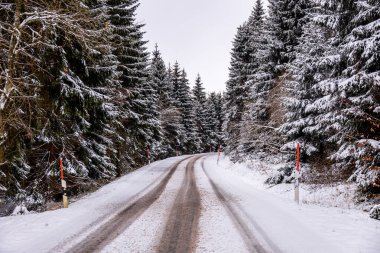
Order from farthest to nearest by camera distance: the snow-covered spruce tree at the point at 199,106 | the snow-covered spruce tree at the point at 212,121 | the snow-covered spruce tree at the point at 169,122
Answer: the snow-covered spruce tree at the point at 212,121 < the snow-covered spruce tree at the point at 199,106 < the snow-covered spruce tree at the point at 169,122

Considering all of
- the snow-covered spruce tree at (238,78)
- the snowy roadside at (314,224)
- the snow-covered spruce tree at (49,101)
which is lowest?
the snowy roadside at (314,224)

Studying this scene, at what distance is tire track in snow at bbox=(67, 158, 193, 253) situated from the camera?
5.19 meters

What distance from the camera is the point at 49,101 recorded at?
9.42m

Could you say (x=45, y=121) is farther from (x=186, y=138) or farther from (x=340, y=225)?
(x=186, y=138)

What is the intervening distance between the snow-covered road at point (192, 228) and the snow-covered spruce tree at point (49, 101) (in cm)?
238

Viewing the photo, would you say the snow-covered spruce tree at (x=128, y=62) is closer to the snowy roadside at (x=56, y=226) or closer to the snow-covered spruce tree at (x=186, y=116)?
the snowy roadside at (x=56, y=226)

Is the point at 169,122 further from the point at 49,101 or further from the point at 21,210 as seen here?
the point at 49,101

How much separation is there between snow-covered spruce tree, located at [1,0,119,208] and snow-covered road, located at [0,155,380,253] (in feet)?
7.82

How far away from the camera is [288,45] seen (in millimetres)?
18391

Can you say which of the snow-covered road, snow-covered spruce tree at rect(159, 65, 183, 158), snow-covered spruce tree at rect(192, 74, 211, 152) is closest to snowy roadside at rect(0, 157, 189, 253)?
the snow-covered road

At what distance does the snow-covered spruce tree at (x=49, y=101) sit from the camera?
26.8ft

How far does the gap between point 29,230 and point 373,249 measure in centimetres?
662

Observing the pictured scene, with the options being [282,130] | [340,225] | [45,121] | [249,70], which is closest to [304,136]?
[282,130]

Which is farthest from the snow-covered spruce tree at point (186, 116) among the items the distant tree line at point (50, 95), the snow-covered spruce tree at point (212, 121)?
the distant tree line at point (50, 95)
